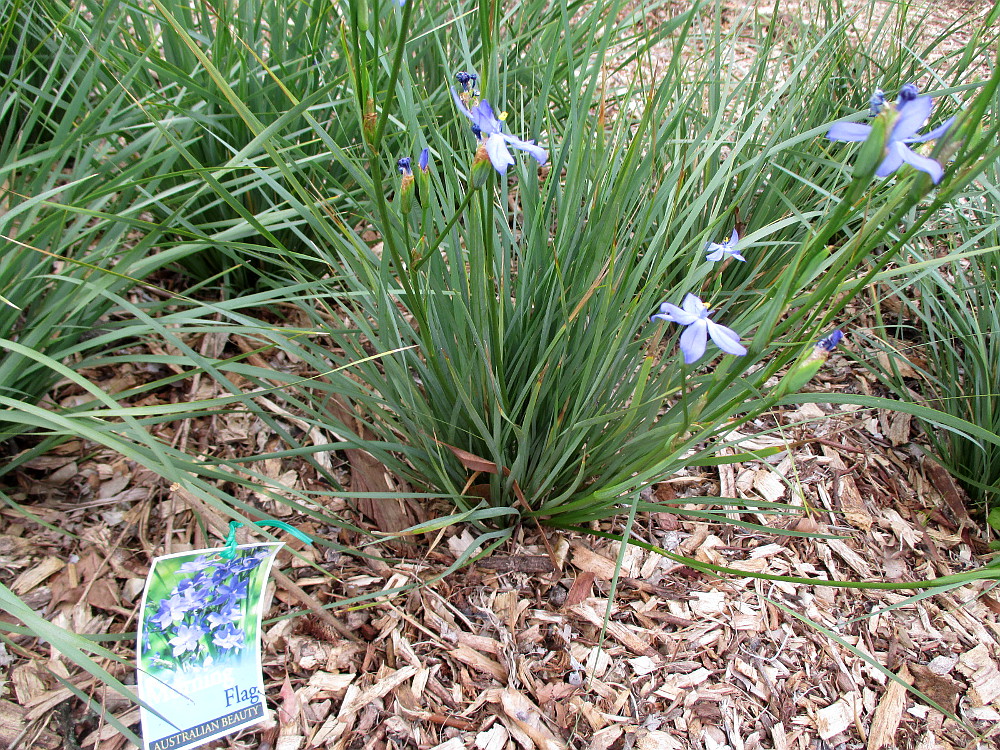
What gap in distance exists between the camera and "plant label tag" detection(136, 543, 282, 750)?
891mm

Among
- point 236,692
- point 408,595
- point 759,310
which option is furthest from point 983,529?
point 236,692

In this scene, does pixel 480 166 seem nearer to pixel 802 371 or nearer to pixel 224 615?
pixel 802 371

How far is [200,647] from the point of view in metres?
0.92

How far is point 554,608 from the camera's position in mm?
1165

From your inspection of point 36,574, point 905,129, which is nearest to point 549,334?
point 905,129

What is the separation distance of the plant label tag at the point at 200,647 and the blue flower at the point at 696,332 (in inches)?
25.0

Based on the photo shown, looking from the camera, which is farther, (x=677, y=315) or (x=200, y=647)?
(x=200, y=647)

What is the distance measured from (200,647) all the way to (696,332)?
79 centimetres

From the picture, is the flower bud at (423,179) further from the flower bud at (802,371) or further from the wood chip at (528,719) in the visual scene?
the wood chip at (528,719)

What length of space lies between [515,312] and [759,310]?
0.38 meters

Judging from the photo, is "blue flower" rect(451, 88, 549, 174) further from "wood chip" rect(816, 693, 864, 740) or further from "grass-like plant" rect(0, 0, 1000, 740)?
"wood chip" rect(816, 693, 864, 740)

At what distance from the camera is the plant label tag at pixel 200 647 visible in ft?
2.92

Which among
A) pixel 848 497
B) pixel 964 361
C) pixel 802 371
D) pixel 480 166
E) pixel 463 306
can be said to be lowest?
pixel 848 497

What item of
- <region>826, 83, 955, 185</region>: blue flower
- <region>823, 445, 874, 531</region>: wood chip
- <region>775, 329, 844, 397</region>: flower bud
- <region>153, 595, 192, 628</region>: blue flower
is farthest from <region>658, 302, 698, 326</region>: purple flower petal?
<region>823, 445, 874, 531</region>: wood chip
